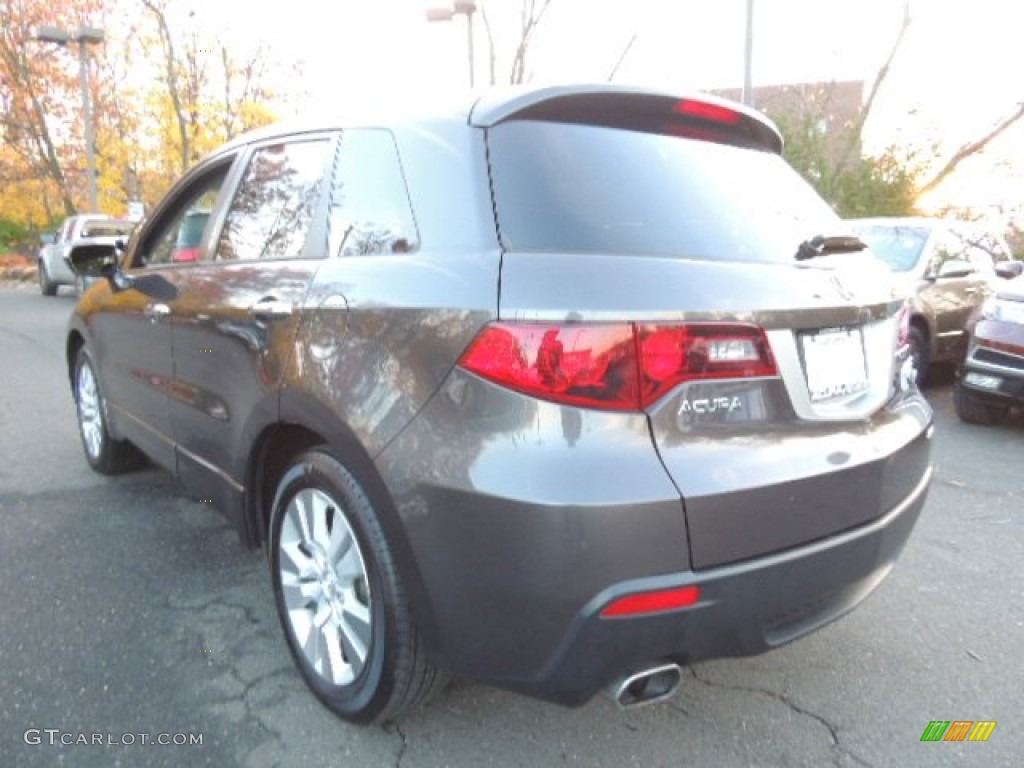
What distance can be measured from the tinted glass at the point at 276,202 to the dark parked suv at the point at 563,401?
0.02m

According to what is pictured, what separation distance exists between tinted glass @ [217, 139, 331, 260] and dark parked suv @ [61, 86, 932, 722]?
0.9 inches

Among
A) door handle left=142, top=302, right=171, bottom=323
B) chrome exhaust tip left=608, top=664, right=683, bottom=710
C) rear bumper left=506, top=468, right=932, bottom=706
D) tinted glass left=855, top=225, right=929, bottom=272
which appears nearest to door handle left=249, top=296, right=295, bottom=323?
door handle left=142, top=302, right=171, bottom=323

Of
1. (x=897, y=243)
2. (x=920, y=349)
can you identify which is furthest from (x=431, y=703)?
(x=897, y=243)

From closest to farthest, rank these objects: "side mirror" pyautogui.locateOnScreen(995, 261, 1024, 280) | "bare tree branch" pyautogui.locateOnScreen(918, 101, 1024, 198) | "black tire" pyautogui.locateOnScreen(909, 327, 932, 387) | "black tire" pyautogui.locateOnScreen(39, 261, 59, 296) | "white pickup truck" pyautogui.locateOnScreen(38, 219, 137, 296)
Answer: "side mirror" pyautogui.locateOnScreen(995, 261, 1024, 280) < "black tire" pyautogui.locateOnScreen(909, 327, 932, 387) < "bare tree branch" pyautogui.locateOnScreen(918, 101, 1024, 198) < "white pickup truck" pyautogui.locateOnScreen(38, 219, 137, 296) < "black tire" pyautogui.locateOnScreen(39, 261, 59, 296)

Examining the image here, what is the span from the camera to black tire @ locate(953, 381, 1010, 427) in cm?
591

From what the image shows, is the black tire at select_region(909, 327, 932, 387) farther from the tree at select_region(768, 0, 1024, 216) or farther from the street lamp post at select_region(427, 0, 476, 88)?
the street lamp post at select_region(427, 0, 476, 88)

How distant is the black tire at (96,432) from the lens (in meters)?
4.49

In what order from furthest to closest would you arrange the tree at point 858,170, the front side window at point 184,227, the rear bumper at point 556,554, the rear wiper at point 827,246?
the tree at point 858,170 → the front side window at point 184,227 → the rear wiper at point 827,246 → the rear bumper at point 556,554

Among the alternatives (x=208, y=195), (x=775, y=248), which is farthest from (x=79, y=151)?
(x=775, y=248)

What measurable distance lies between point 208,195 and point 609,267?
7.39 feet

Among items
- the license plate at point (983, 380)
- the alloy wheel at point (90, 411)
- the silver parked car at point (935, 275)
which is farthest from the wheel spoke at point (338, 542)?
the silver parked car at point (935, 275)

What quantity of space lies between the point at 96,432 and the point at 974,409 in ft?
19.2

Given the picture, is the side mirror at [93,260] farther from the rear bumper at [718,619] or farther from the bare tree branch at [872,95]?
the bare tree branch at [872,95]

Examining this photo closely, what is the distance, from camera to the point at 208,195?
346 centimetres
